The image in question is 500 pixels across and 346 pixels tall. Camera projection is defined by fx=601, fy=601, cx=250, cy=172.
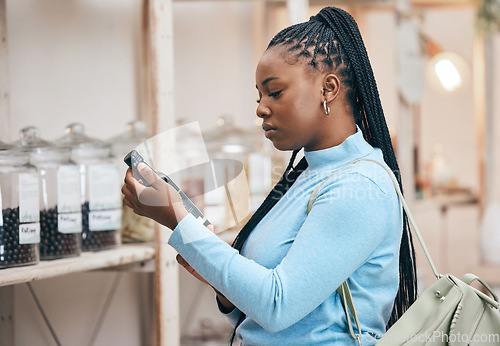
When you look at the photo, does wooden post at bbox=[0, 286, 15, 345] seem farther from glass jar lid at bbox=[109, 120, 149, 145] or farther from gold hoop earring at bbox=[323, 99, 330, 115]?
gold hoop earring at bbox=[323, 99, 330, 115]

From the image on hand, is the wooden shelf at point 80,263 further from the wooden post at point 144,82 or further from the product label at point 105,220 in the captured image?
the wooden post at point 144,82

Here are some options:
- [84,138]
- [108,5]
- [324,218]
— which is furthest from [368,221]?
[108,5]

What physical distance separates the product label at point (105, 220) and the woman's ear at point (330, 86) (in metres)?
0.73

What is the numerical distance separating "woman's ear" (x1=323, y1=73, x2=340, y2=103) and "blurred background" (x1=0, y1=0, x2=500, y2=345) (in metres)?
0.25

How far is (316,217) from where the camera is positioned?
74 cm

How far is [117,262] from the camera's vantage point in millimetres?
Result: 1338

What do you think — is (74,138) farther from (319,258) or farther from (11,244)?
(319,258)

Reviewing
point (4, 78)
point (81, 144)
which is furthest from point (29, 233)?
point (4, 78)

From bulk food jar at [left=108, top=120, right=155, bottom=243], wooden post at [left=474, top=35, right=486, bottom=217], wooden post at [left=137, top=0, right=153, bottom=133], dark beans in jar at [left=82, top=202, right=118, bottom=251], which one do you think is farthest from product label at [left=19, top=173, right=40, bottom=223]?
wooden post at [left=474, top=35, right=486, bottom=217]

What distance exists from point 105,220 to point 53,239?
15cm

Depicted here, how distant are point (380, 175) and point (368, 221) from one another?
0.07m

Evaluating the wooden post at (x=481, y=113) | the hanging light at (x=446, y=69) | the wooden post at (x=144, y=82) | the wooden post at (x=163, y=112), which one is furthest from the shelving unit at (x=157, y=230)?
the wooden post at (x=481, y=113)

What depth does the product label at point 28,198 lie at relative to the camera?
115cm

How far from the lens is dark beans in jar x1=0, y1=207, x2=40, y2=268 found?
3.68 ft
